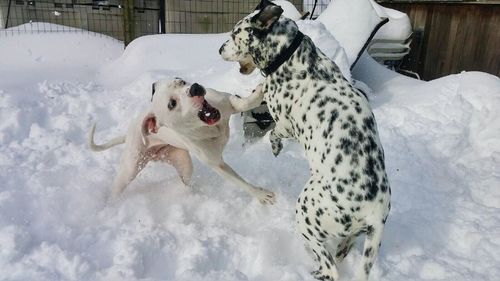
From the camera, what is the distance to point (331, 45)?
5496 millimetres

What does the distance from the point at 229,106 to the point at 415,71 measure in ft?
21.4

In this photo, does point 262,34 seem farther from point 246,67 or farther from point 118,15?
point 118,15

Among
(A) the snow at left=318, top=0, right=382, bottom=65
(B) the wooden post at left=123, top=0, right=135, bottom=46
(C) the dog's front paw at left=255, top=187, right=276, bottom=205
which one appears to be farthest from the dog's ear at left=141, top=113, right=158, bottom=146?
(B) the wooden post at left=123, top=0, right=135, bottom=46

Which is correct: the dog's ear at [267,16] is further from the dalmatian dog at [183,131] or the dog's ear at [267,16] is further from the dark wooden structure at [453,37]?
the dark wooden structure at [453,37]

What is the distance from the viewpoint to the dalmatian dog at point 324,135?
2.67m

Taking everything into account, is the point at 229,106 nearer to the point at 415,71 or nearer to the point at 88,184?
the point at 88,184

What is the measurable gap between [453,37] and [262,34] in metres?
6.09

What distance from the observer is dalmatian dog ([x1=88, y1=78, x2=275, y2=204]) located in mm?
3076

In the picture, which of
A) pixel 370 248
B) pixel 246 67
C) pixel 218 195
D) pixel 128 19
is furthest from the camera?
pixel 128 19

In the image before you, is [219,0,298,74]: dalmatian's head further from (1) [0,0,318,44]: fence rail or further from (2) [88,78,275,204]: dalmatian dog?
(1) [0,0,318,44]: fence rail

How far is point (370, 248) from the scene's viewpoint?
8.87 ft

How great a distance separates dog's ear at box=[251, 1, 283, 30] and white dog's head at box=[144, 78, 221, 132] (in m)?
0.65

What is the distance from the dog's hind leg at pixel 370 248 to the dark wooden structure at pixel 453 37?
18.8ft

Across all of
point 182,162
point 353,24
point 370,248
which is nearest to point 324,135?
point 370,248
